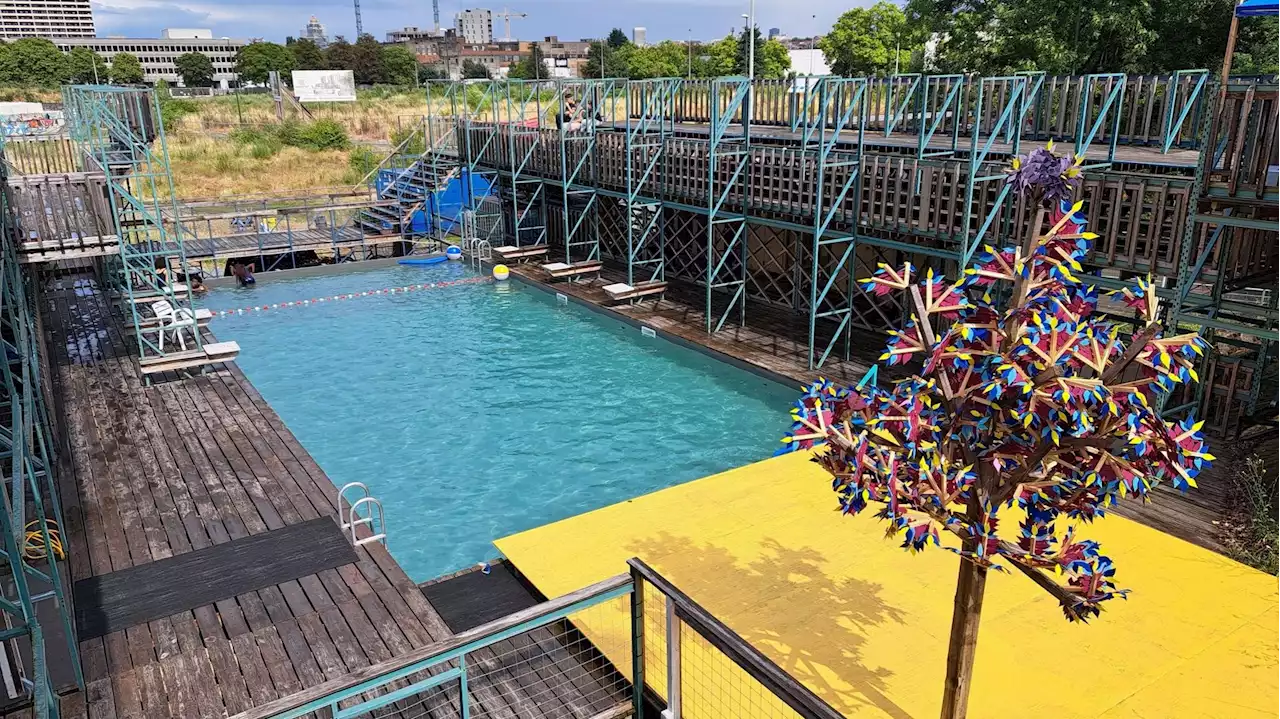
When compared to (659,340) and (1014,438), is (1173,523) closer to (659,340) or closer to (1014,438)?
(1014,438)

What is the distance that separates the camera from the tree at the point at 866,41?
5978 centimetres

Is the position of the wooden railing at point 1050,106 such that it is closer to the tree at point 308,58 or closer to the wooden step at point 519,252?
the wooden step at point 519,252

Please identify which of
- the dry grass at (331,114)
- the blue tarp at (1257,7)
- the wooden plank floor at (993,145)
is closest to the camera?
the blue tarp at (1257,7)

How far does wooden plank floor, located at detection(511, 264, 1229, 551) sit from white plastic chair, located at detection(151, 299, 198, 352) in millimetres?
8993

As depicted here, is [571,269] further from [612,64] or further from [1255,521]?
[612,64]


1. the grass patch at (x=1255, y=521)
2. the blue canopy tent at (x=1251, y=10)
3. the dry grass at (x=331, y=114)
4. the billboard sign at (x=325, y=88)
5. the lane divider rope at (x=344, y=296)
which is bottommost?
the lane divider rope at (x=344, y=296)

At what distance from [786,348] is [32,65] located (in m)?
76.3

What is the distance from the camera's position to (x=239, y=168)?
44219 millimetres

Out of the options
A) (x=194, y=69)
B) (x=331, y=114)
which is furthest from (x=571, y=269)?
(x=194, y=69)

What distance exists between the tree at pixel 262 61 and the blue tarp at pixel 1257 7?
9094 centimetres

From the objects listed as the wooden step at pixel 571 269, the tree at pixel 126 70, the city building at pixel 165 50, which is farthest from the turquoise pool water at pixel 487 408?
the city building at pixel 165 50

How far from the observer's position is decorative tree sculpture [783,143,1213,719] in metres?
4.50

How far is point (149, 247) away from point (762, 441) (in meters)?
11.5

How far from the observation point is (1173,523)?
9.86 meters
